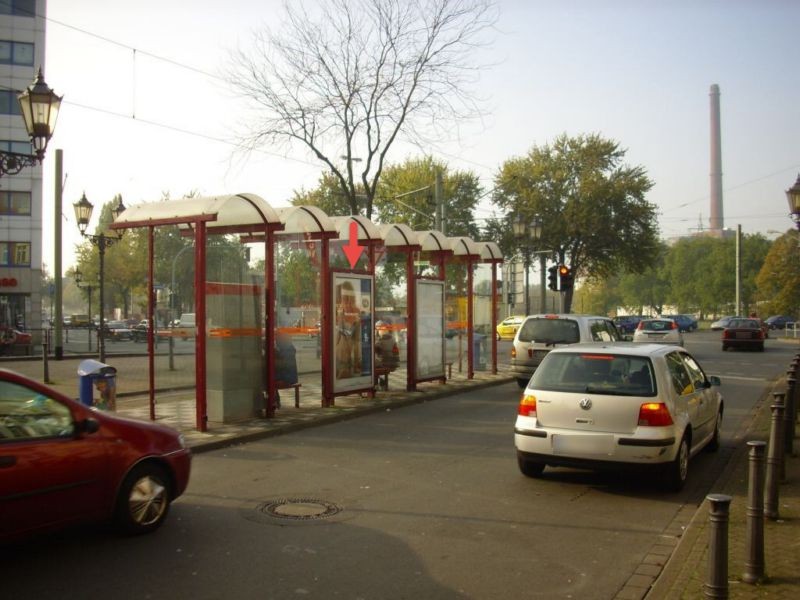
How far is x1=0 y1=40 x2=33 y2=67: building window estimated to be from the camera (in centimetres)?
4428

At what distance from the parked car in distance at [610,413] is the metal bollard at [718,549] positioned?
10.7 ft

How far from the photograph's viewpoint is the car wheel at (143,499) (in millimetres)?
5895

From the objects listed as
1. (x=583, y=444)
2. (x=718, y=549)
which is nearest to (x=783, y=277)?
(x=583, y=444)

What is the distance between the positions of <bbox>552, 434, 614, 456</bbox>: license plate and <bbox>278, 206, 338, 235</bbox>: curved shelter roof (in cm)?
703

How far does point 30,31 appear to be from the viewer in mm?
44781

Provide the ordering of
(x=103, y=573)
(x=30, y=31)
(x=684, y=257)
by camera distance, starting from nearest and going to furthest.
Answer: (x=103, y=573), (x=30, y=31), (x=684, y=257)

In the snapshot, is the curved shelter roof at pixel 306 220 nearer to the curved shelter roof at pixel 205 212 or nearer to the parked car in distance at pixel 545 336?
the curved shelter roof at pixel 205 212

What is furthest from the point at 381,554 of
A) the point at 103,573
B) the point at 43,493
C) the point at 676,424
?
the point at 676,424

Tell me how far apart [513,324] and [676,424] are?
125 feet

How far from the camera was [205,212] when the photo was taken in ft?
35.4

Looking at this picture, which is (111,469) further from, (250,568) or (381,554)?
(381,554)

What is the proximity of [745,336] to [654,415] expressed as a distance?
3125cm

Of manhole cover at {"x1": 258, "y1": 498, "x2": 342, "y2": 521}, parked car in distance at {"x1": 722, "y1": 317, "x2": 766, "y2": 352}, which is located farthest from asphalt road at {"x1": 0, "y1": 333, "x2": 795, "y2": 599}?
parked car in distance at {"x1": 722, "y1": 317, "x2": 766, "y2": 352}

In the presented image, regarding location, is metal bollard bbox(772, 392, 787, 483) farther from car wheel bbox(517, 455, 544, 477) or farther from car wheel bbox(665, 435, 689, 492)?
car wheel bbox(517, 455, 544, 477)
